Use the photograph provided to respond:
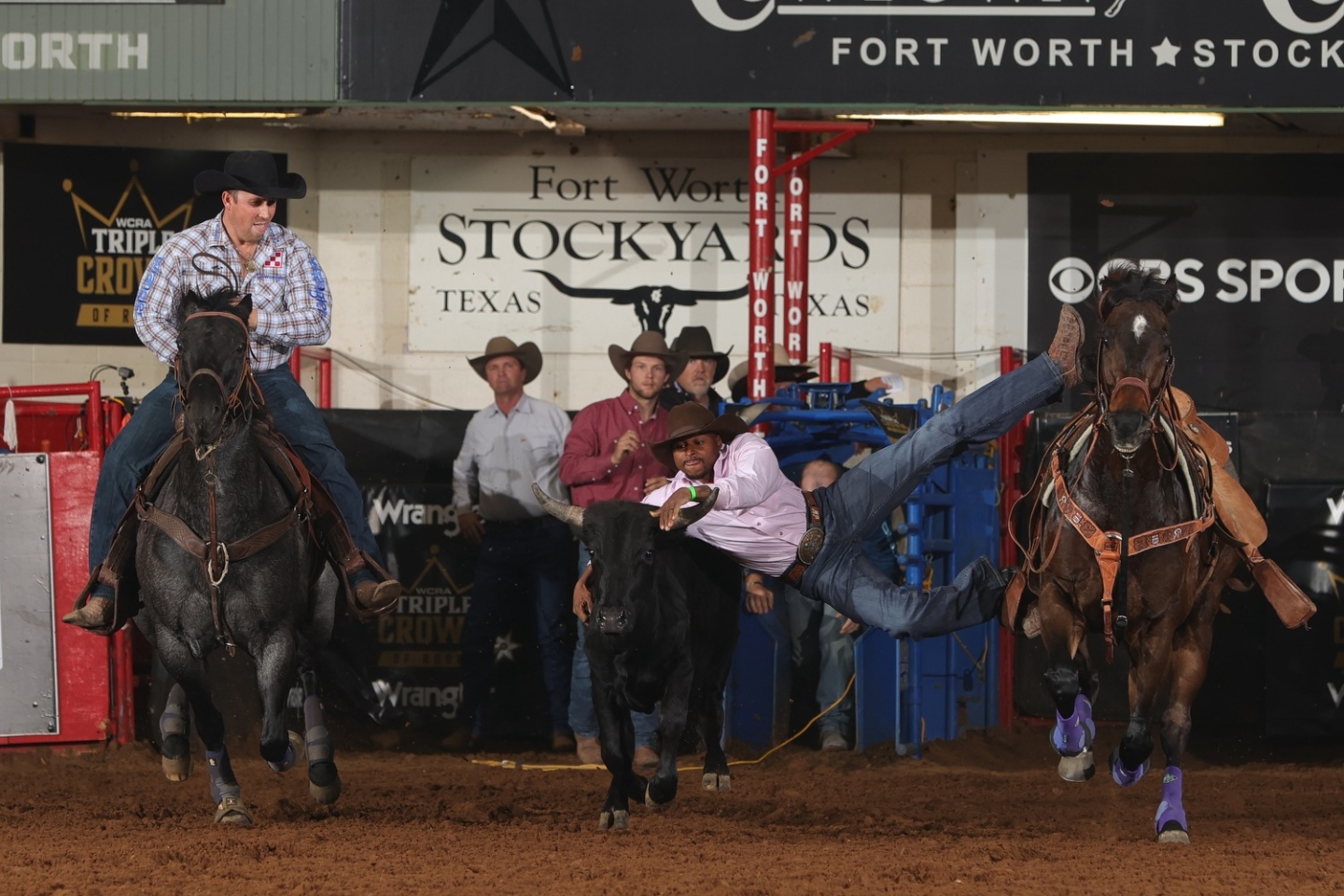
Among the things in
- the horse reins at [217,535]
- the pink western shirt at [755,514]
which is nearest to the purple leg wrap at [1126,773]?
the pink western shirt at [755,514]

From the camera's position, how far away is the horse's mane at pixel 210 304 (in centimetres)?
702

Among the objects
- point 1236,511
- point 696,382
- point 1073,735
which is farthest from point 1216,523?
point 696,382

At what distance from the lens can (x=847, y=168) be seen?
557 inches

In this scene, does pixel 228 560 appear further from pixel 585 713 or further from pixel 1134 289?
pixel 1134 289

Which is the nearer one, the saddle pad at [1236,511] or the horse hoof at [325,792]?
the saddle pad at [1236,511]

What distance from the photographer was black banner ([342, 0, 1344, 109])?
1031 centimetres

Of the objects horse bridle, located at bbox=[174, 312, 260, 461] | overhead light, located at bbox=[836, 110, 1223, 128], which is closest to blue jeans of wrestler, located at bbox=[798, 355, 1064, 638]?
horse bridle, located at bbox=[174, 312, 260, 461]

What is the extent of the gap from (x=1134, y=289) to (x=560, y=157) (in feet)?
26.6

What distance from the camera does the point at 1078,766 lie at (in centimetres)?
710

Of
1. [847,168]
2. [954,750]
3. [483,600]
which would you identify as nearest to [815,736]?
[954,750]

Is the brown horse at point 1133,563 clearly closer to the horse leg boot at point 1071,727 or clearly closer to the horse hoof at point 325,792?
the horse leg boot at point 1071,727

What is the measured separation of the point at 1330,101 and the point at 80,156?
9497 millimetres

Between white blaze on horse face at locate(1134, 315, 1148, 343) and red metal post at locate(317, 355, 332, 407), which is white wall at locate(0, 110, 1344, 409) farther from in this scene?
white blaze on horse face at locate(1134, 315, 1148, 343)

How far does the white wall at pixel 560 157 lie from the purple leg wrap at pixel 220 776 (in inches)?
273
